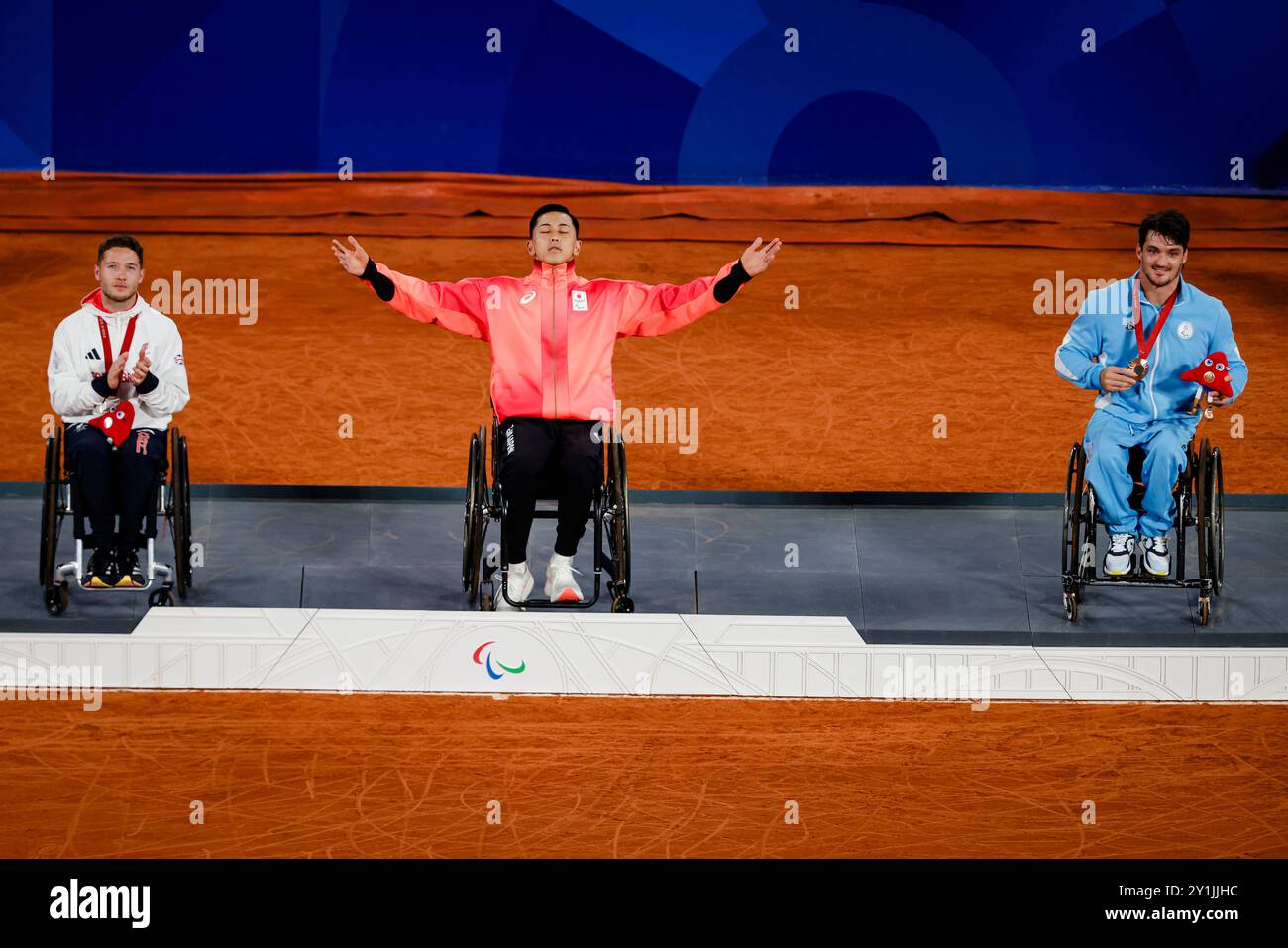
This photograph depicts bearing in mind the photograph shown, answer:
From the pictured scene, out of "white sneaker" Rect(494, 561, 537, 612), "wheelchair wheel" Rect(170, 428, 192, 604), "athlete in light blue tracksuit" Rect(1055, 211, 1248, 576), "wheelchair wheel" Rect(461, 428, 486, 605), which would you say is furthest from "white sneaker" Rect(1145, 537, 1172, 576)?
"wheelchair wheel" Rect(170, 428, 192, 604)

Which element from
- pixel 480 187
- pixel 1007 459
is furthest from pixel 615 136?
pixel 1007 459

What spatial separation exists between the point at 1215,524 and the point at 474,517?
173 cm

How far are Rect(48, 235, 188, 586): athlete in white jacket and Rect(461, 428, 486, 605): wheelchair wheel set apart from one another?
75 centimetres

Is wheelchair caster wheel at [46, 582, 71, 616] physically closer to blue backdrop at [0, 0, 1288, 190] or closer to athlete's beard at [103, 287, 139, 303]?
Result: athlete's beard at [103, 287, 139, 303]

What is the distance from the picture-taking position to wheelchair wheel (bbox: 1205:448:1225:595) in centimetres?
354

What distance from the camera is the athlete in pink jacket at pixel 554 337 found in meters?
3.50

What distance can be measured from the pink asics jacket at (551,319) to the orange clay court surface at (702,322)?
1091mm

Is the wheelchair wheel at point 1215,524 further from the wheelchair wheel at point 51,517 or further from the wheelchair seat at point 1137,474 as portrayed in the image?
the wheelchair wheel at point 51,517

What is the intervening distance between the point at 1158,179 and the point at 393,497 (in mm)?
2559

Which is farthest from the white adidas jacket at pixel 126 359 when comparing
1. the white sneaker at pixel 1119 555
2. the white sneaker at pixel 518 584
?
the white sneaker at pixel 1119 555

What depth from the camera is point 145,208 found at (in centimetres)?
462

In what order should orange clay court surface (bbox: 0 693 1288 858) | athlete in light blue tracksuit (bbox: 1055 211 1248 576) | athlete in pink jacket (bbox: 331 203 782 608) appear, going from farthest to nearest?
athlete in light blue tracksuit (bbox: 1055 211 1248 576), athlete in pink jacket (bbox: 331 203 782 608), orange clay court surface (bbox: 0 693 1288 858)

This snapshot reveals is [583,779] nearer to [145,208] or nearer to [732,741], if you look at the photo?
[732,741]

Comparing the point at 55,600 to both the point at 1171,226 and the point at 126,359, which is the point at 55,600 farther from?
the point at 1171,226
